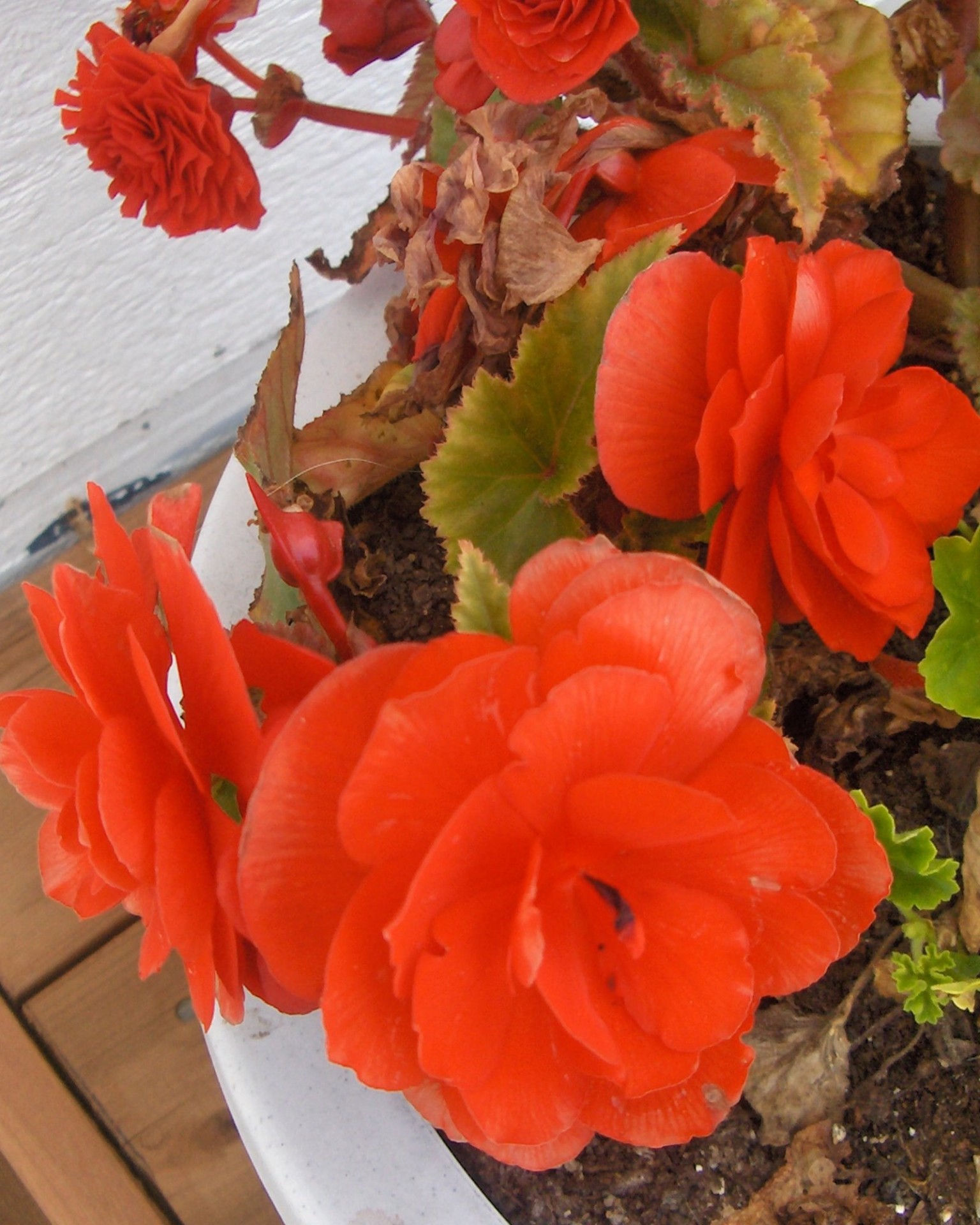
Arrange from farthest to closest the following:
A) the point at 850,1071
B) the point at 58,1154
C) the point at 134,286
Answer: the point at 134,286
the point at 58,1154
the point at 850,1071

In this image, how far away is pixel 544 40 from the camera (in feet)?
1.30

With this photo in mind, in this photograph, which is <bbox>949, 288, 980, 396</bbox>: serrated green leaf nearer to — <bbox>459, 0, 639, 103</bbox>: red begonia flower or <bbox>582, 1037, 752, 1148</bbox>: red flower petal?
<bbox>459, 0, 639, 103</bbox>: red begonia flower

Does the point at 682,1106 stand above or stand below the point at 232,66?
below

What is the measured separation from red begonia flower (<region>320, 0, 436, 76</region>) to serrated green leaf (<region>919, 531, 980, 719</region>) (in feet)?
1.15

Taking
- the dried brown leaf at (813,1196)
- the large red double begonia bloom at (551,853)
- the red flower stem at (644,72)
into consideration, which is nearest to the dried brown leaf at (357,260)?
the red flower stem at (644,72)

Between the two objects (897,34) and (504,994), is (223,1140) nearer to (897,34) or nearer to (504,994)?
(504,994)

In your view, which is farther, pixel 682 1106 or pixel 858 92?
pixel 858 92

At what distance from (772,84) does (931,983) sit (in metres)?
0.36

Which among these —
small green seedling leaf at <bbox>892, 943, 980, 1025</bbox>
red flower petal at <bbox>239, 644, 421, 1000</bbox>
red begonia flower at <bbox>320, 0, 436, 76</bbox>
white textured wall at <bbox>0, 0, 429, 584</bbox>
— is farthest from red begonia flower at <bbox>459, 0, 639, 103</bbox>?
white textured wall at <bbox>0, 0, 429, 584</bbox>

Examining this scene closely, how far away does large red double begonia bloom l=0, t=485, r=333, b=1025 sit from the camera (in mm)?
277

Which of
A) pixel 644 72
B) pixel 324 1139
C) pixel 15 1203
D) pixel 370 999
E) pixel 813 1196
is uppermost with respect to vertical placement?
pixel 644 72

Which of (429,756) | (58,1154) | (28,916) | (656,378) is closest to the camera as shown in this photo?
(429,756)

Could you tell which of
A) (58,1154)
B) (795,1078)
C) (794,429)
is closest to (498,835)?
(794,429)

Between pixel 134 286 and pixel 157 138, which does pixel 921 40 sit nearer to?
pixel 157 138
